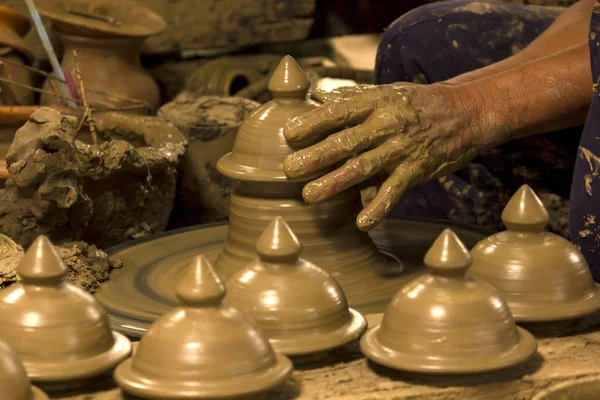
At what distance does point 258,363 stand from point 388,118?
73 cm

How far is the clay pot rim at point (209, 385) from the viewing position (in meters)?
1.23

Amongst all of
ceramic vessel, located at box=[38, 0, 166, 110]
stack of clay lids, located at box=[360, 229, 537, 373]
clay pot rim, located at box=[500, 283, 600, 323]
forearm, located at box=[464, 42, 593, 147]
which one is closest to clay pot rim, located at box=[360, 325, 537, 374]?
stack of clay lids, located at box=[360, 229, 537, 373]

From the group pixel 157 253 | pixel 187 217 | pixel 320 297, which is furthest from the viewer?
pixel 187 217

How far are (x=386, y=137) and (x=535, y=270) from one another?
442mm

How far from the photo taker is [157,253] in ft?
6.74

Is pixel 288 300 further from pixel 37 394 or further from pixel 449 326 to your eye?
pixel 37 394

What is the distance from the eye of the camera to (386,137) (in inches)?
73.1

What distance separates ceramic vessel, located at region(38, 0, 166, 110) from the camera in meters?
4.57

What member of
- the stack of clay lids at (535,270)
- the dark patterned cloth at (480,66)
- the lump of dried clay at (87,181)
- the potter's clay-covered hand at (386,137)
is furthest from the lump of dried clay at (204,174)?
the stack of clay lids at (535,270)

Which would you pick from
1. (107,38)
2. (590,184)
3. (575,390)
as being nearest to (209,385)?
(575,390)

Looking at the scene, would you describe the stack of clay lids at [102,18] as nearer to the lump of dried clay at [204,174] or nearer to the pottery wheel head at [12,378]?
the lump of dried clay at [204,174]

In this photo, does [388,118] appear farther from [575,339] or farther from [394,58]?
[394,58]

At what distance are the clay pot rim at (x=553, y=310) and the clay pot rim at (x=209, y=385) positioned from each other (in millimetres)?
444

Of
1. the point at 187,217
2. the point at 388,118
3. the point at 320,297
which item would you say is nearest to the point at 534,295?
the point at 320,297
